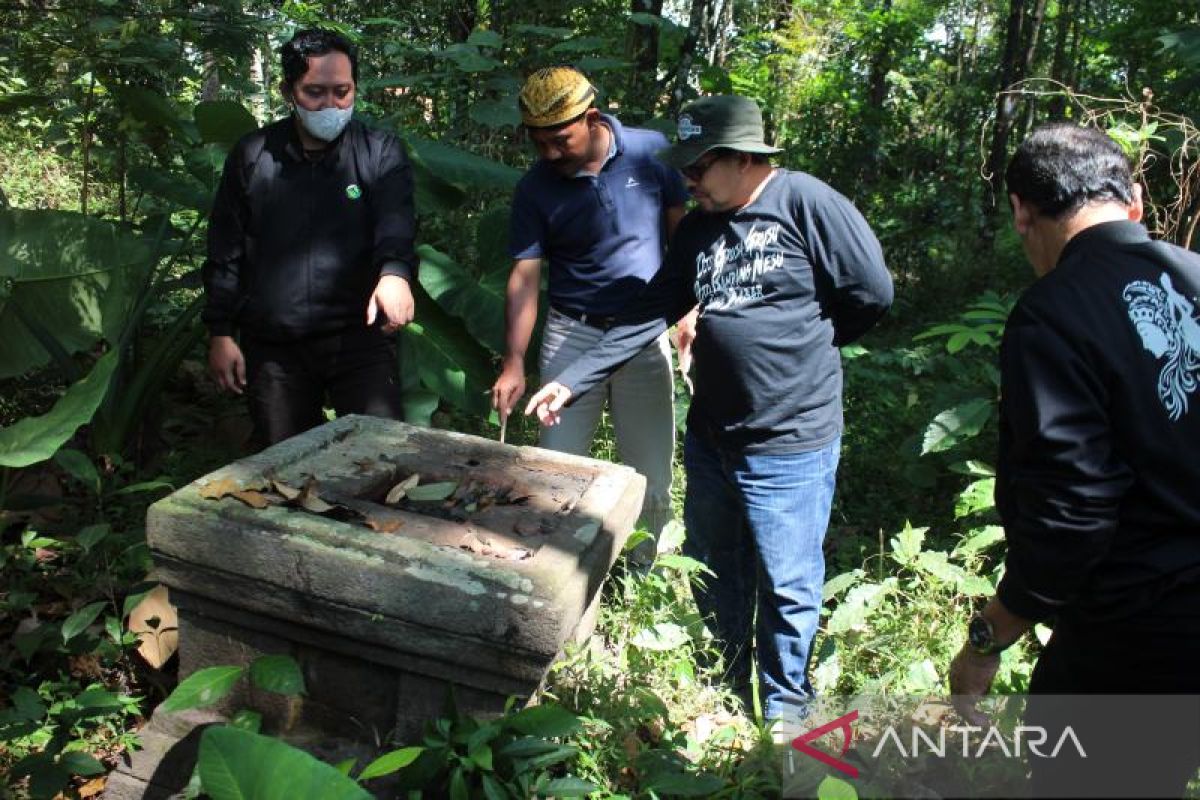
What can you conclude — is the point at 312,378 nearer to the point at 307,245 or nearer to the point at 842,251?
the point at 307,245

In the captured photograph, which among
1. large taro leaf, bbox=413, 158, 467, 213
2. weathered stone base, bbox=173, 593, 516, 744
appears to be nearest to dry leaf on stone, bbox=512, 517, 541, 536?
weathered stone base, bbox=173, 593, 516, 744

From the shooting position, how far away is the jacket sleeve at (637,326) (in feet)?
9.59

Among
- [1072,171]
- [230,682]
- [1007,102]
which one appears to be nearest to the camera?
[1072,171]

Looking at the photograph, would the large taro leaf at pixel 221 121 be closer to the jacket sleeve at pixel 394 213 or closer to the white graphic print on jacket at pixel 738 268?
the jacket sleeve at pixel 394 213

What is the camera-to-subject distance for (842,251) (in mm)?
2566

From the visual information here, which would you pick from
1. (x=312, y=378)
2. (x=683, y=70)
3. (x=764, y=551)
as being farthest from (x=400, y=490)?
(x=683, y=70)

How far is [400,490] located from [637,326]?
93 cm

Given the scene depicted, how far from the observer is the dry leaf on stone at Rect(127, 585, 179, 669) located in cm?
279

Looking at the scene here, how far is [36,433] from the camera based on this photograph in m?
2.53

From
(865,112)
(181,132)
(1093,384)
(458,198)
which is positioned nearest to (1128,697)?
(1093,384)

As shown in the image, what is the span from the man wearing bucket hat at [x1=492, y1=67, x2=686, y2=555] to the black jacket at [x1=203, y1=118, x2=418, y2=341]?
478mm

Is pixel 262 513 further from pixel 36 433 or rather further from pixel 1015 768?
pixel 1015 768

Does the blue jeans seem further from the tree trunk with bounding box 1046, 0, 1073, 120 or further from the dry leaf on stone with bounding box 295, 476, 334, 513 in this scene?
the tree trunk with bounding box 1046, 0, 1073, 120

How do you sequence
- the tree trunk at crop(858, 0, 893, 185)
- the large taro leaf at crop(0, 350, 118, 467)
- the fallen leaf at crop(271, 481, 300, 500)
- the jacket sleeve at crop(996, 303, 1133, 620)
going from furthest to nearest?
1. the tree trunk at crop(858, 0, 893, 185)
2. the large taro leaf at crop(0, 350, 118, 467)
3. the fallen leaf at crop(271, 481, 300, 500)
4. the jacket sleeve at crop(996, 303, 1133, 620)
